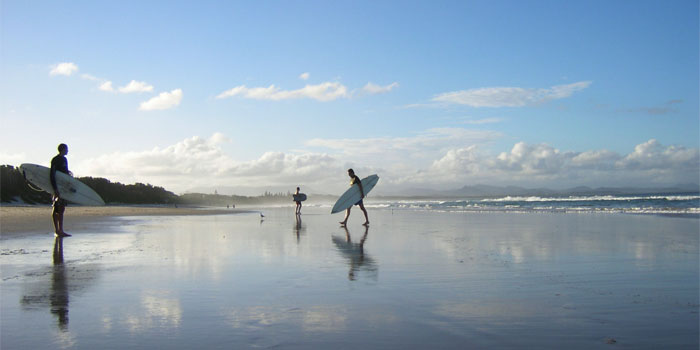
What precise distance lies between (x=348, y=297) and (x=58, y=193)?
8.94 metres

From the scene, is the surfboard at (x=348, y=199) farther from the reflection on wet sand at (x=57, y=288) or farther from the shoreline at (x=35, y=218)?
the reflection on wet sand at (x=57, y=288)

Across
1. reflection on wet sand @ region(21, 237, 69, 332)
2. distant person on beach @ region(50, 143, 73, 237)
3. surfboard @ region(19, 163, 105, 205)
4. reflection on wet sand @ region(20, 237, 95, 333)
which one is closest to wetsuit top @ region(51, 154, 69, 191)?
distant person on beach @ region(50, 143, 73, 237)

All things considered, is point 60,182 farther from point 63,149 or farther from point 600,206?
point 600,206

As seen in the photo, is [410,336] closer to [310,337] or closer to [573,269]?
[310,337]

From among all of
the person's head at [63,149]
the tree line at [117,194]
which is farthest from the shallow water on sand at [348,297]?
the tree line at [117,194]

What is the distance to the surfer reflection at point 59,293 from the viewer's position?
3829mm

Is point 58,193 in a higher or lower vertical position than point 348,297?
higher

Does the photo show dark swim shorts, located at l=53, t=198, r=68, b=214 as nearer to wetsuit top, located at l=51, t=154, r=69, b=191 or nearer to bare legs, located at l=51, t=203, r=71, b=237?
bare legs, located at l=51, t=203, r=71, b=237

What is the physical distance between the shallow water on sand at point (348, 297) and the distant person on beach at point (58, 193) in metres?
1.63

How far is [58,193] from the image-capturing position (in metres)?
10.8

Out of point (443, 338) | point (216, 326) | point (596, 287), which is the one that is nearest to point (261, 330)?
point (216, 326)

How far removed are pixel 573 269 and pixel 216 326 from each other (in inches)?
192

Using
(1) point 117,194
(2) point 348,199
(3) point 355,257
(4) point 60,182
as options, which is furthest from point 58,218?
(1) point 117,194

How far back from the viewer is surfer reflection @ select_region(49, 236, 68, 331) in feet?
12.6
